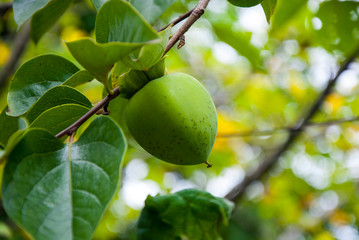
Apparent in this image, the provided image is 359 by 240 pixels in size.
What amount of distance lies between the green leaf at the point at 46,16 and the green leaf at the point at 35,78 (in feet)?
0.49

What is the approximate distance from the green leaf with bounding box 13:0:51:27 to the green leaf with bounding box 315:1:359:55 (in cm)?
95

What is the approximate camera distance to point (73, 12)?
10.5 ft

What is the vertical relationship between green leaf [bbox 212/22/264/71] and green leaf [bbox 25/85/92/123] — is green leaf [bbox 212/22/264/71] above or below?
below

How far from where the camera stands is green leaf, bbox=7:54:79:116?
0.89m

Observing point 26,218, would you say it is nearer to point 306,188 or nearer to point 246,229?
point 246,229

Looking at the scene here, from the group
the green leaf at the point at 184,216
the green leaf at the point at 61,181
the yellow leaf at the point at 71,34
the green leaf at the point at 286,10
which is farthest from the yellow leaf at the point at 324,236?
the green leaf at the point at 61,181

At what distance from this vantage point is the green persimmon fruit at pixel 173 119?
0.77m

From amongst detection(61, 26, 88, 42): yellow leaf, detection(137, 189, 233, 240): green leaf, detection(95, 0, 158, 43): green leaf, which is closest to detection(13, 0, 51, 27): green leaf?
detection(95, 0, 158, 43): green leaf

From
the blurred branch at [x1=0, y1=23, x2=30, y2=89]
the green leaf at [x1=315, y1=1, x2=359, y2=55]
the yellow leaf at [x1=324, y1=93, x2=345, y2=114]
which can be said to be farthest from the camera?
the yellow leaf at [x1=324, y1=93, x2=345, y2=114]

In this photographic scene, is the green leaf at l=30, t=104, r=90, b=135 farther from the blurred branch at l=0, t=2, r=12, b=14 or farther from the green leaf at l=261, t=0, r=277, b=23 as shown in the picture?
the blurred branch at l=0, t=2, r=12, b=14

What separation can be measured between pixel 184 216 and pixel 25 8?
2.06 ft

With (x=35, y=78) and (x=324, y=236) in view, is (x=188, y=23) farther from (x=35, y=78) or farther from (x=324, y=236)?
(x=324, y=236)

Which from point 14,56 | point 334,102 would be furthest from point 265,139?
point 14,56

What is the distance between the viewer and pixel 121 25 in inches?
25.6
